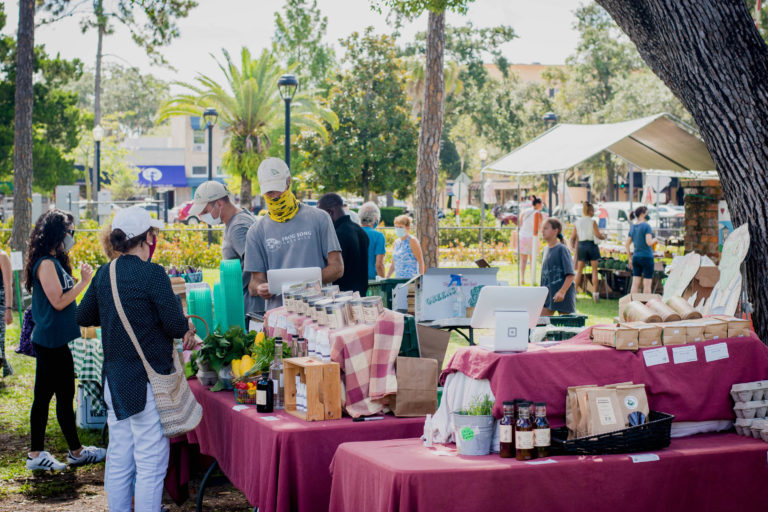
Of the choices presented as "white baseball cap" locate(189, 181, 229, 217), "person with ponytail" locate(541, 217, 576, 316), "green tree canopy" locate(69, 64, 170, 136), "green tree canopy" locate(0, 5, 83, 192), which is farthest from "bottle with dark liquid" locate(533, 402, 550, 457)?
"green tree canopy" locate(69, 64, 170, 136)

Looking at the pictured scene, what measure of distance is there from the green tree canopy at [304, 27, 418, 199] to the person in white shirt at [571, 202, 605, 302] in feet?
51.5

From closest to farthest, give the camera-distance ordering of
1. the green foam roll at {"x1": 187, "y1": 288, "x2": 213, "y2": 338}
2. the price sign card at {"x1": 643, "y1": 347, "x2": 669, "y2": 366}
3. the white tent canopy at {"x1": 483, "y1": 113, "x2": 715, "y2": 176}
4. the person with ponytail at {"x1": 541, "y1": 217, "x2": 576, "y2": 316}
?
the price sign card at {"x1": 643, "y1": 347, "x2": 669, "y2": 366} → the green foam roll at {"x1": 187, "y1": 288, "x2": 213, "y2": 338} → the person with ponytail at {"x1": 541, "y1": 217, "x2": 576, "y2": 316} → the white tent canopy at {"x1": 483, "y1": 113, "x2": 715, "y2": 176}

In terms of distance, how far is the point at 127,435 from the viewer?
4527mm

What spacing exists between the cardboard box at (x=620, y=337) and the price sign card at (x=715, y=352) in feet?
1.35

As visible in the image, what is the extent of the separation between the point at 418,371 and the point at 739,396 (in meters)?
1.62

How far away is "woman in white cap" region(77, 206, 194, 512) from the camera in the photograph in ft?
14.4

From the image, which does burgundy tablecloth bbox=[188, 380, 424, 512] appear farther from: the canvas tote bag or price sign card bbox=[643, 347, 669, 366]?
price sign card bbox=[643, 347, 669, 366]

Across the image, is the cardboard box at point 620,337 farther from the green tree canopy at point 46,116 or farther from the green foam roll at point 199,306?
the green tree canopy at point 46,116

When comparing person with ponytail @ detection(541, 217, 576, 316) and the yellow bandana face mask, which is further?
person with ponytail @ detection(541, 217, 576, 316)

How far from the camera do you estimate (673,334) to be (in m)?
4.41

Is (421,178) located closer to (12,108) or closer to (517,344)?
(517,344)

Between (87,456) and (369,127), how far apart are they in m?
25.0

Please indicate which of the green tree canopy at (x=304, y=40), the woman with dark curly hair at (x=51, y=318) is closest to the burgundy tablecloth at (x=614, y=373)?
the woman with dark curly hair at (x=51, y=318)

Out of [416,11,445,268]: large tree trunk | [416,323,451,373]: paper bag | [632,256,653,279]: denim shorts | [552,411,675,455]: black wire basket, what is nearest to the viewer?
[552,411,675,455]: black wire basket
